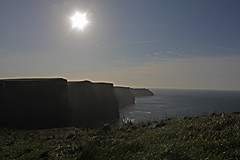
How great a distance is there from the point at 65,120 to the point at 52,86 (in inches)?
466

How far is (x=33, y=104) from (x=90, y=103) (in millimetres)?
30714

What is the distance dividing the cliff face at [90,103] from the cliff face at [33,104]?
1344 cm

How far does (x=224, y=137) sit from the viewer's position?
759 centimetres

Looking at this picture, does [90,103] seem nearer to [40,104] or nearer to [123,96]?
[40,104]

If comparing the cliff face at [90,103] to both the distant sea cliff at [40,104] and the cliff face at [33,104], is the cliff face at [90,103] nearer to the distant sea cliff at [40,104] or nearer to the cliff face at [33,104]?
the distant sea cliff at [40,104]

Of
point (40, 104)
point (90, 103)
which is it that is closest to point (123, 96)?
point (90, 103)

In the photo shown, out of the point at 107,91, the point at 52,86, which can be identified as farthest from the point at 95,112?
the point at 52,86

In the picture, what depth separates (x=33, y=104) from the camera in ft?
157

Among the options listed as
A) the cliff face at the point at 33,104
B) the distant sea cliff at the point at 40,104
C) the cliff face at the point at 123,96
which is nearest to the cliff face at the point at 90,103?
the distant sea cliff at the point at 40,104

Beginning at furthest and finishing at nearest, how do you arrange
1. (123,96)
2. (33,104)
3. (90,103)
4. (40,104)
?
(123,96) → (90,103) → (40,104) → (33,104)

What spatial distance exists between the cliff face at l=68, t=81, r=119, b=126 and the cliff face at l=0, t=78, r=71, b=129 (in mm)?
13444

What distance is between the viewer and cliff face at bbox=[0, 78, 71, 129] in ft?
145

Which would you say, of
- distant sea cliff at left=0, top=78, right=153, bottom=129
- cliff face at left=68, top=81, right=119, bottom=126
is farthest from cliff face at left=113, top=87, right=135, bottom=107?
distant sea cliff at left=0, top=78, right=153, bottom=129

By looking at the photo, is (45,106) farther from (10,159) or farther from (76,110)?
(10,159)
